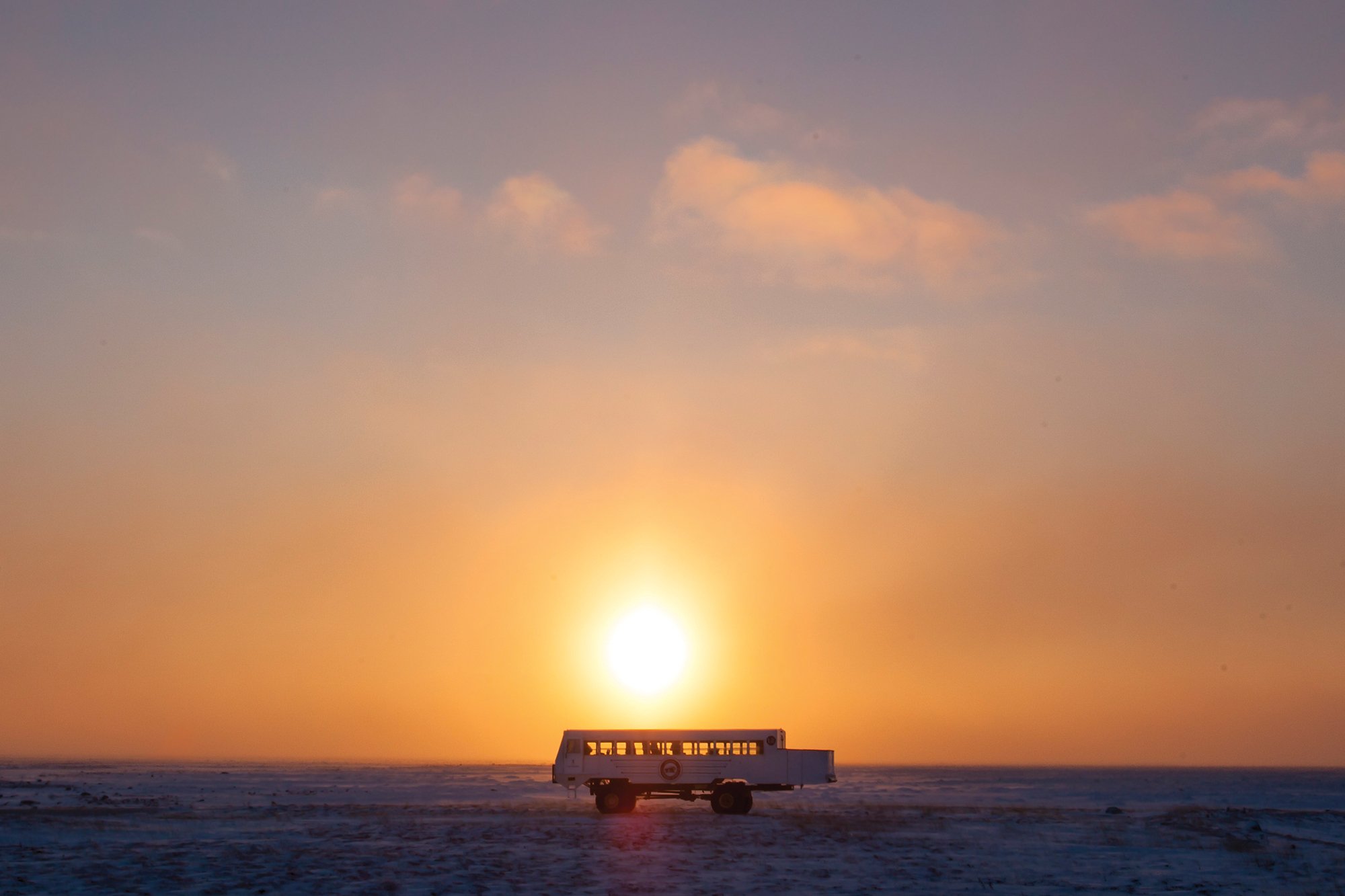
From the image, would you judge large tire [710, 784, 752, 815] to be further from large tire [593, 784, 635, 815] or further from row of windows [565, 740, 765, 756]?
large tire [593, 784, 635, 815]

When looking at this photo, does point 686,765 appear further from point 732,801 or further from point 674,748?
point 732,801

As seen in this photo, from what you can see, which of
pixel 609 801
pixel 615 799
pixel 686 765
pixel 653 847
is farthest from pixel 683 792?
pixel 653 847

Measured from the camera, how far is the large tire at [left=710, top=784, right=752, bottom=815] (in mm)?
51844

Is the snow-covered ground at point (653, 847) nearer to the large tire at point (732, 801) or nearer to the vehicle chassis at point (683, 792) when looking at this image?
the large tire at point (732, 801)

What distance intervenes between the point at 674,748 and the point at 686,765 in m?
0.97

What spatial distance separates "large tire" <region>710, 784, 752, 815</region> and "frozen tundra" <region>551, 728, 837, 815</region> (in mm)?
32

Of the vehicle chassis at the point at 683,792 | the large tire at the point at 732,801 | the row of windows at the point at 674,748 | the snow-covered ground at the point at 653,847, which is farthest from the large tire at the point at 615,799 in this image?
the large tire at the point at 732,801

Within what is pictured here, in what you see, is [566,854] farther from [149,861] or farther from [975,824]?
[975,824]

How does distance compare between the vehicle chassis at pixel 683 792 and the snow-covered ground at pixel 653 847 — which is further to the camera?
the vehicle chassis at pixel 683 792

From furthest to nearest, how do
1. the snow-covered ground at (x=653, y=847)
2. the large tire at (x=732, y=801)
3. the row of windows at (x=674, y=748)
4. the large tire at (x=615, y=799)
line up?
Answer: the row of windows at (x=674, y=748) → the large tire at (x=615, y=799) → the large tire at (x=732, y=801) → the snow-covered ground at (x=653, y=847)

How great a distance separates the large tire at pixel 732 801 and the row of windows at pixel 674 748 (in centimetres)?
162

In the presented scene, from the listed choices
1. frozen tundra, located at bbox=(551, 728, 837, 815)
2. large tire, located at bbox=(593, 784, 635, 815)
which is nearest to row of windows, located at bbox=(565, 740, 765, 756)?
frozen tundra, located at bbox=(551, 728, 837, 815)

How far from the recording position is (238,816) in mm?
51781

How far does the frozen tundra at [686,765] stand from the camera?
171 ft
